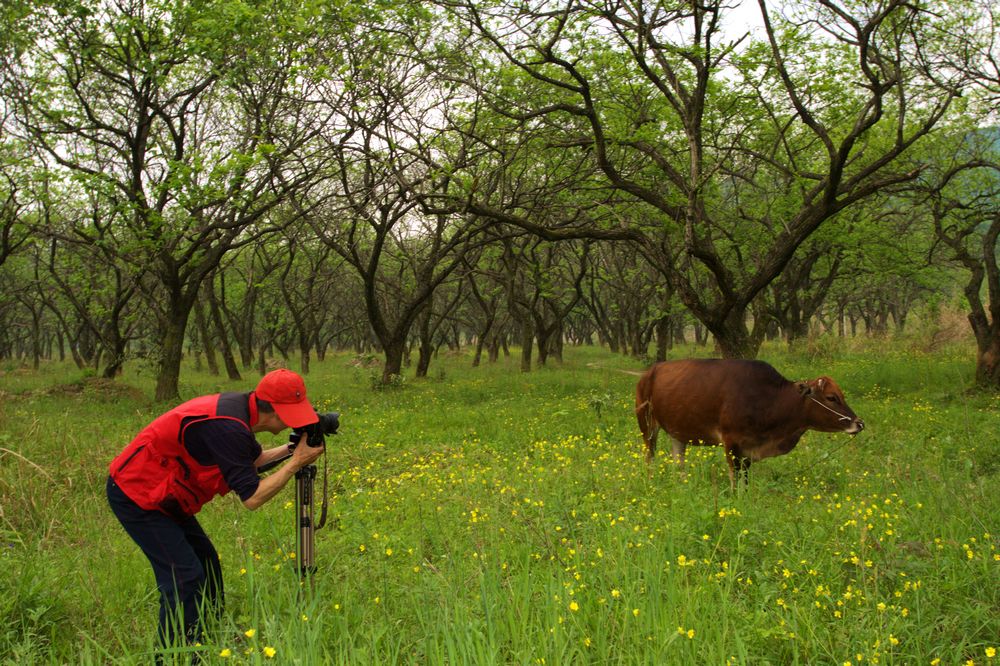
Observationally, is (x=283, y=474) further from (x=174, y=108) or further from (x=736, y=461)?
(x=174, y=108)

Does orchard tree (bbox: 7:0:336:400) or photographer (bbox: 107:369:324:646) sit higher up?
orchard tree (bbox: 7:0:336:400)

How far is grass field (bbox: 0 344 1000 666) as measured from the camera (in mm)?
3416

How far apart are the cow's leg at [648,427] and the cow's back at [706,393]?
126mm

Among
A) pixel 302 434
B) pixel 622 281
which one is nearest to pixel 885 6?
pixel 302 434

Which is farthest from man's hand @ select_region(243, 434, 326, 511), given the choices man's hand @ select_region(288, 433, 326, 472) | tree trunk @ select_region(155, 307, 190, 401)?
tree trunk @ select_region(155, 307, 190, 401)

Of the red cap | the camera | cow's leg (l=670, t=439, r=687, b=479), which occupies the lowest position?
cow's leg (l=670, t=439, r=687, b=479)

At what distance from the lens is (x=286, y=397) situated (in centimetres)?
391

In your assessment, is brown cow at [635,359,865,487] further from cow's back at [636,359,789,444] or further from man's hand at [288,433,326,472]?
man's hand at [288,433,326,472]

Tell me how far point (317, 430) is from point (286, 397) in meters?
0.27

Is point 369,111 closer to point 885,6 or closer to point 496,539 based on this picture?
point 885,6

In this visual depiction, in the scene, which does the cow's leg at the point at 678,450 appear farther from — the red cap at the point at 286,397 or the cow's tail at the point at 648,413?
the red cap at the point at 286,397

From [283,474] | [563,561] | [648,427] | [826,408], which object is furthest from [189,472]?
[826,408]

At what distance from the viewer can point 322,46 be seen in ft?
42.6

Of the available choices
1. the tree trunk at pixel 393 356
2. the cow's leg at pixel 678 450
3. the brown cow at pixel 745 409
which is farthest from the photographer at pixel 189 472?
the tree trunk at pixel 393 356
